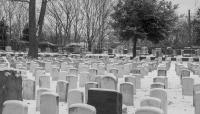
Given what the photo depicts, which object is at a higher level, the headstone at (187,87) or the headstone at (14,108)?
the headstone at (14,108)

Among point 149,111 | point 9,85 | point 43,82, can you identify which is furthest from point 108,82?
point 149,111

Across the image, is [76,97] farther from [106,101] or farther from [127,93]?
[127,93]

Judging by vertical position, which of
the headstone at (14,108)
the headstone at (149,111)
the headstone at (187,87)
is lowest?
the headstone at (187,87)

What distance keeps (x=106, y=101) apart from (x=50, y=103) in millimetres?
812

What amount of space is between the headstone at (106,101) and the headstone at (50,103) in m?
0.51

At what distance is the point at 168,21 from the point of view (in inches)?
860

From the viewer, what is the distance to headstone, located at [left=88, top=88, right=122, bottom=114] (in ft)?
14.1

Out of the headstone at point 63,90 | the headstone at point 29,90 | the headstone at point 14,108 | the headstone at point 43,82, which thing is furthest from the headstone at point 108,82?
the headstone at point 14,108

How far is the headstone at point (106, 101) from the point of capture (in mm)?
4289

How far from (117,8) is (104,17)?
770 inches

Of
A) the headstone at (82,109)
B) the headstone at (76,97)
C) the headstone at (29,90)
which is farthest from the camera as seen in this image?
the headstone at (29,90)

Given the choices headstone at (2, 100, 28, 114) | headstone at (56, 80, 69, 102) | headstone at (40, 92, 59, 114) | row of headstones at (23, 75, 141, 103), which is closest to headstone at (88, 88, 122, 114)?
headstone at (40, 92, 59, 114)

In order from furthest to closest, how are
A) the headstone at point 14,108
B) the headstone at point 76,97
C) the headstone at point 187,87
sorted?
the headstone at point 187,87 < the headstone at point 76,97 < the headstone at point 14,108

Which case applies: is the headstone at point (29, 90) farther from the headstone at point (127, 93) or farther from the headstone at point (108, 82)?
the headstone at point (127, 93)
